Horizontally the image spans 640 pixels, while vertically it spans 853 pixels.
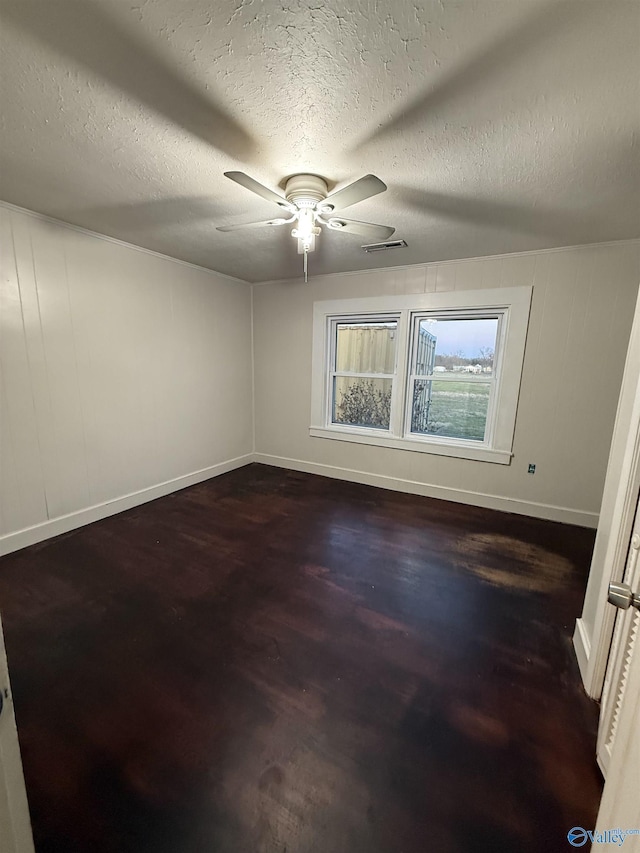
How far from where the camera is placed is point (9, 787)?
0.63 meters

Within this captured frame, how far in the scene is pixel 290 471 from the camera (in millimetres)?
4414

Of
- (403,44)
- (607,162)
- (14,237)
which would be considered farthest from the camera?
(14,237)

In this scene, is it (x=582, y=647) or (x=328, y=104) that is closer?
(x=328, y=104)

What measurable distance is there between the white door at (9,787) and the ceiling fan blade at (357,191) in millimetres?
1853

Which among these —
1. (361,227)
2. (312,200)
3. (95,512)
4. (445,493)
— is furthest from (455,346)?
(95,512)

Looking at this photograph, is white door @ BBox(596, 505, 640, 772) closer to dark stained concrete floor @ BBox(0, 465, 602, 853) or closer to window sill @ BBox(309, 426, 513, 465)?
dark stained concrete floor @ BBox(0, 465, 602, 853)

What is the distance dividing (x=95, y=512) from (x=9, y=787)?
2705mm

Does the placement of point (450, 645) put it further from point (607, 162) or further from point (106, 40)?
point (106, 40)

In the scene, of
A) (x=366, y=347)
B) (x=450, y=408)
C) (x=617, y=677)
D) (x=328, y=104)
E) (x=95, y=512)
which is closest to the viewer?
(x=617, y=677)

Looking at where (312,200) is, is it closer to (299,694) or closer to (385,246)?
(385,246)

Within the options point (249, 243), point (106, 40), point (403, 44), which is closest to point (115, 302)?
point (249, 243)

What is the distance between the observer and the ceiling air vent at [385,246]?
2.76m

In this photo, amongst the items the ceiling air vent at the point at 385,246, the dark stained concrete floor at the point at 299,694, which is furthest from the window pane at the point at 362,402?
the dark stained concrete floor at the point at 299,694

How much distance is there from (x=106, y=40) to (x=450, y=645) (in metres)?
2.83
